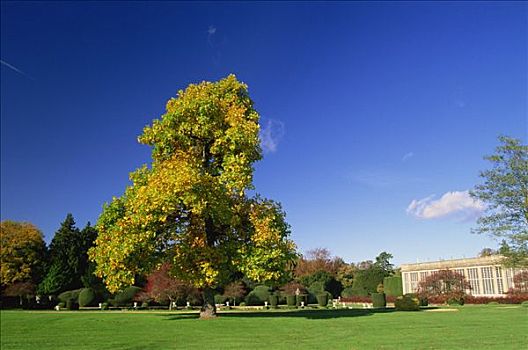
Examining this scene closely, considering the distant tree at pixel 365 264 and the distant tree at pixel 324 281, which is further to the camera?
the distant tree at pixel 365 264

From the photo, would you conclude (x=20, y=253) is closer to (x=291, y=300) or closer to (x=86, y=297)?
(x=86, y=297)

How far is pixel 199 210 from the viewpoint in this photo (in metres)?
23.3

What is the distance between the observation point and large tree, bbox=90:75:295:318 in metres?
23.7

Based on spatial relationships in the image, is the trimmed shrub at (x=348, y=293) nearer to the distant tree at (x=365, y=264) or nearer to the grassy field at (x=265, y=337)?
the distant tree at (x=365, y=264)

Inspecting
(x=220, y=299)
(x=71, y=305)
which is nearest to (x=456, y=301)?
(x=220, y=299)

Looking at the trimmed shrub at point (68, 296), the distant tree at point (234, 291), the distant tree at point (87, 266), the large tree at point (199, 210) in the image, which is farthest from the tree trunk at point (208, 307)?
the trimmed shrub at point (68, 296)

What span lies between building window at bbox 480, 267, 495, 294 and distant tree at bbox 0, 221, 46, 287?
53.4m

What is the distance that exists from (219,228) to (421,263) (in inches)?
1968

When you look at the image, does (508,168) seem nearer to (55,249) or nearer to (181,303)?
(181,303)

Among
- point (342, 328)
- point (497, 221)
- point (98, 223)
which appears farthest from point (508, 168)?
point (98, 223)

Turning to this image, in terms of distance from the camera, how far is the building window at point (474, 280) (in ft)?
193

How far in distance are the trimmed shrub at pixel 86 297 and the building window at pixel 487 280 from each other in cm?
4527

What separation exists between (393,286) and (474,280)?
10.6m

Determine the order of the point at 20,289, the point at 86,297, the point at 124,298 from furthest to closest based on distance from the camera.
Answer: the point at 20,289 → the point at 86,297 → the point at 124,298
